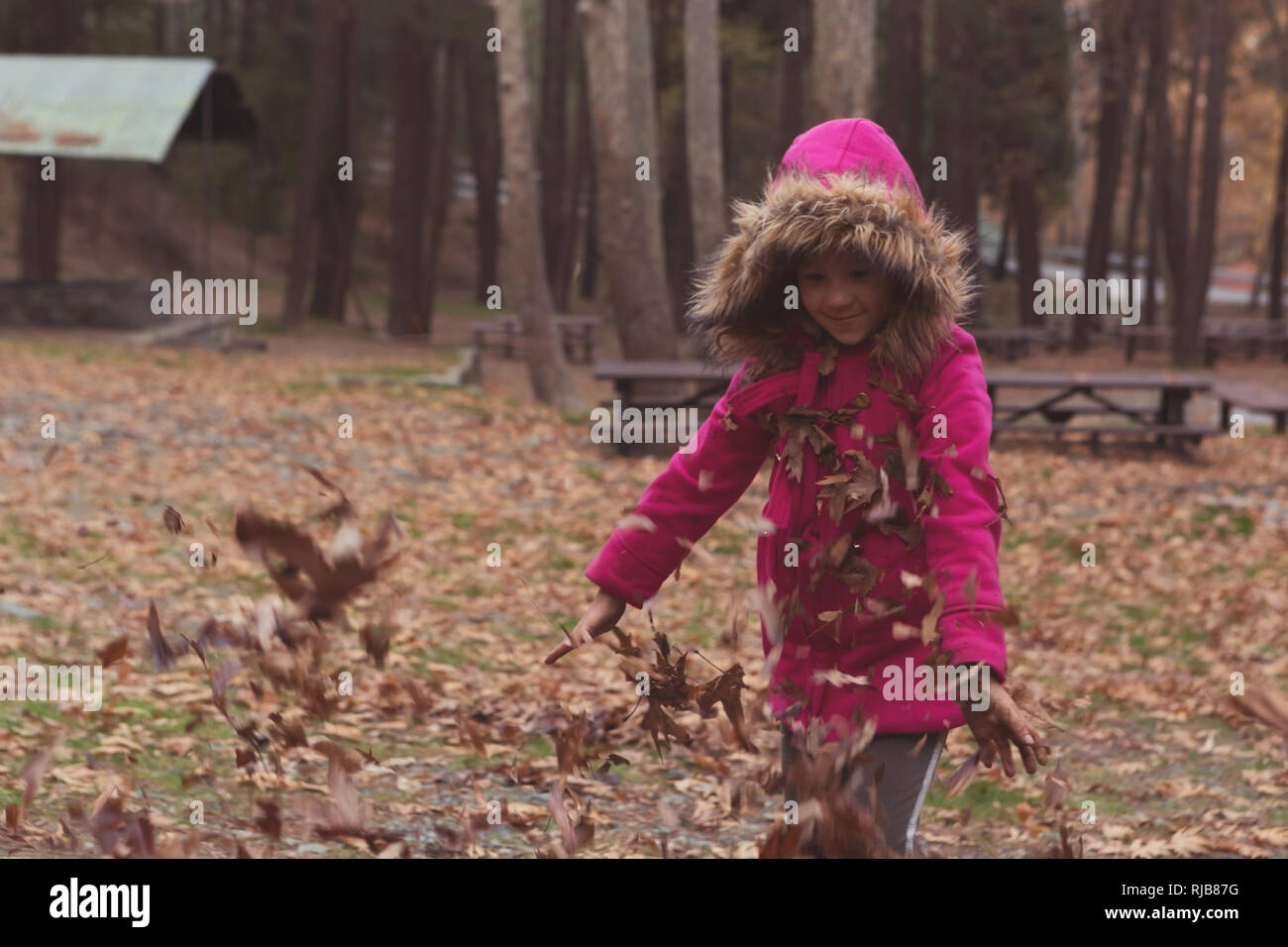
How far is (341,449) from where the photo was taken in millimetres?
12031

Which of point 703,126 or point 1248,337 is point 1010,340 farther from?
point 703,126

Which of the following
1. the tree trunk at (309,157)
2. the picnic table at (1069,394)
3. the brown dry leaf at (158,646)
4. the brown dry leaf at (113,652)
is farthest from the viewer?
the tree trunk at (309,157)

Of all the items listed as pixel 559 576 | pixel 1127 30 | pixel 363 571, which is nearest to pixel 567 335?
pixel 1127 30

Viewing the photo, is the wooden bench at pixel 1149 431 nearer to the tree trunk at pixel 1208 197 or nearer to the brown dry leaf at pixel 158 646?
the tree trunk at pixel 1208 197

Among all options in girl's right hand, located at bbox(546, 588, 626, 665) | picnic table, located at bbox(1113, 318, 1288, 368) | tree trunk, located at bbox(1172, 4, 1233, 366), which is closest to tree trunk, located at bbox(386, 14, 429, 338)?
picnic table, located at bbox(1113, 318, 1288, 368)

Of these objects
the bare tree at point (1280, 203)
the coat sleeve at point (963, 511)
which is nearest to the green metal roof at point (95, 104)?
the coat sleeve at point (963, 511)

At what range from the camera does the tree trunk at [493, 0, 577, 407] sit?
48.9 feet

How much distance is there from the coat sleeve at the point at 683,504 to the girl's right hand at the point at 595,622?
2 cm

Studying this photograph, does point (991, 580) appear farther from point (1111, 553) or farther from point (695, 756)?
point (1111, 553)

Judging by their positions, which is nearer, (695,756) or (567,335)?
(695,756)

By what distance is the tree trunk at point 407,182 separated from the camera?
2789 centimetres

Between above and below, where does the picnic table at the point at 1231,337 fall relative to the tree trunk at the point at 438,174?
below

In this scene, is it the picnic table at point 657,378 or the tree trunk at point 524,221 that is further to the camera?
the tree trunk at point 524,221
